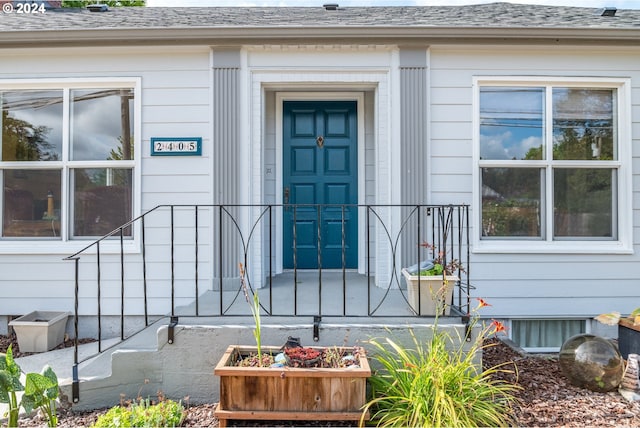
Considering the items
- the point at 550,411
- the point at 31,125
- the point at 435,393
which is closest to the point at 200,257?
the point at 31,125

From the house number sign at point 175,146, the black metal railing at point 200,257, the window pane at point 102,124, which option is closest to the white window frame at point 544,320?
the black metal railing at point 200,257

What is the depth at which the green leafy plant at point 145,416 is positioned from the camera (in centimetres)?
222

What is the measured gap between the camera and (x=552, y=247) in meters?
3.70

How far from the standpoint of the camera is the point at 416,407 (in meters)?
2.16

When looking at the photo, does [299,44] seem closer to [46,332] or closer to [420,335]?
[420,335]

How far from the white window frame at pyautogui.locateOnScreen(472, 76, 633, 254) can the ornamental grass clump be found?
1.41 m

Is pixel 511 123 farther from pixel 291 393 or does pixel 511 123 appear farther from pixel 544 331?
pixel 291 393

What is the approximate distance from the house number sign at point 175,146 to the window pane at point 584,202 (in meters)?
3.48

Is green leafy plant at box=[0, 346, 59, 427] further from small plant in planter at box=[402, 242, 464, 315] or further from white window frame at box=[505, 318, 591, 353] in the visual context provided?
white window frame at box=[505, 318, 591, 353]

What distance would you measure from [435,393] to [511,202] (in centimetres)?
226

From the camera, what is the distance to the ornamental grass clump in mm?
2150

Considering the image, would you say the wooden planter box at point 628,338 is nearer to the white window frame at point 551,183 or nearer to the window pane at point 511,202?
the white window frame at point 551,183

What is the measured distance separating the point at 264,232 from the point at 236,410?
1915 mm

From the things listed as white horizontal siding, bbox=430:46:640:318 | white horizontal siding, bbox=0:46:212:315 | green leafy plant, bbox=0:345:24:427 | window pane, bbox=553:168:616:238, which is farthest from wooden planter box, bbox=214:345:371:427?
window pane, bbox=553:168:616:238
